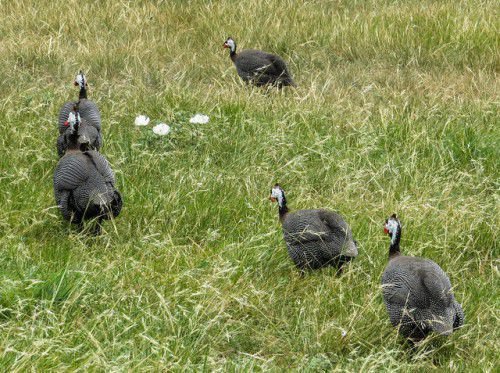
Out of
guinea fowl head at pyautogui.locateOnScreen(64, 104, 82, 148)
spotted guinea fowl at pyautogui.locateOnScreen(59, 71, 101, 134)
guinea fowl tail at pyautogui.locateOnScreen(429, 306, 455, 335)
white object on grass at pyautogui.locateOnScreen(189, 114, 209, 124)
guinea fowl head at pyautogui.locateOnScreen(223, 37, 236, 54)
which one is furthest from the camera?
guinea fowl head at pyautogui.locateOnScreen(223, 37, 236, 54)

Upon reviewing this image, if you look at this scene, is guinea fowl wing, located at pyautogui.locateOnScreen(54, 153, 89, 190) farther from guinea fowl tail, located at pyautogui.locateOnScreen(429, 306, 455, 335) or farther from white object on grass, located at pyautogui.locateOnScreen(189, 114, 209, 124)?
guinea fowl tail, located at pyautogui.locateOnScreen(429, 306, 455, 335)

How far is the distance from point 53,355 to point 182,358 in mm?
612

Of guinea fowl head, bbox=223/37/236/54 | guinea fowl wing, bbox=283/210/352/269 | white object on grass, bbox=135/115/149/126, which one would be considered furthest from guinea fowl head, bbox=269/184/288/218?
guinea fowl head, bbox=223/37/236/54

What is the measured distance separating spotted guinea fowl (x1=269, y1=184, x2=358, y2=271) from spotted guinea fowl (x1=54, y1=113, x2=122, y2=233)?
1.06 m

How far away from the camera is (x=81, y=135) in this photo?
672cm

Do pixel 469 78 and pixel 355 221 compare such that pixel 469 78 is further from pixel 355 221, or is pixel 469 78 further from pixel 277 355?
pixel 277 355

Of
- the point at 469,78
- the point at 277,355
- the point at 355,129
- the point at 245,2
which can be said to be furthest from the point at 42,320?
the point at 245,2

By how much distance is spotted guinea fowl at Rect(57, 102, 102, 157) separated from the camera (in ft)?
21.2

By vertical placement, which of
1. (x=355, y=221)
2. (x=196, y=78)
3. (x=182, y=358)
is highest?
(x=182, y=358)

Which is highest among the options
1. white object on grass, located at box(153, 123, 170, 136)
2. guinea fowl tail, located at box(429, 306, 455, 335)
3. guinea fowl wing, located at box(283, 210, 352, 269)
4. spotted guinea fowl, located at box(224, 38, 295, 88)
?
guinea fowl tail, located at box(429, 306, 455, 335)

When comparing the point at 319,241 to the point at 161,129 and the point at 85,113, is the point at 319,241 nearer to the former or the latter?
the point at 161,129

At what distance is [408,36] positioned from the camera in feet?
31.6

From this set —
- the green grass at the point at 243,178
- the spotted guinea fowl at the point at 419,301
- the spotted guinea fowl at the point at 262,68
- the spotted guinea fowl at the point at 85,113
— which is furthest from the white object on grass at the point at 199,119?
the spotted guinea fowl at the point at 419,301

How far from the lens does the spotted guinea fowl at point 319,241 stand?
5621mm
